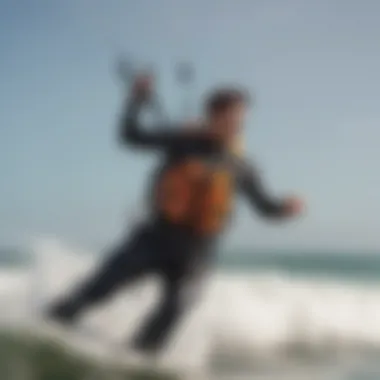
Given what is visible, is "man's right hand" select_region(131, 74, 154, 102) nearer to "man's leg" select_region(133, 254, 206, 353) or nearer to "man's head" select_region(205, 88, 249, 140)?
"man's head" select_region(205, 88, 249, 140)

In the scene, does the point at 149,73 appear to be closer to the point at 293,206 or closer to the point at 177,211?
the point at 177,211

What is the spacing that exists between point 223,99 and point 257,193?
19 centimetres

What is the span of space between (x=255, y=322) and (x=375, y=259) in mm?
266

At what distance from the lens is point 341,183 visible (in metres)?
2.06

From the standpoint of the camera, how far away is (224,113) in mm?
2004

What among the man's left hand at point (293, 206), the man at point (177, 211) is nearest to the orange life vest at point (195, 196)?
the man at point (177, 211)

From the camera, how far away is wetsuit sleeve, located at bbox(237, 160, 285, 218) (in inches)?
78.9

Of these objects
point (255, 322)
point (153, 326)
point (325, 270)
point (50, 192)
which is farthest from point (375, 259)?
point (50, 192)

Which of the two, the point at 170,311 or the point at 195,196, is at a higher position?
the point at 195,196

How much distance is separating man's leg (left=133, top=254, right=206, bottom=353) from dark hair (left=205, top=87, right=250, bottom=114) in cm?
29

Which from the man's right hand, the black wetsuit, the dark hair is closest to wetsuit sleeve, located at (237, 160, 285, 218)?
the black wetsuit

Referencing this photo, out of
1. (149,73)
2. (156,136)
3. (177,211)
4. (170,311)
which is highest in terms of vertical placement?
(149,73)

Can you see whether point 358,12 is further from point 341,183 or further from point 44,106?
point 44,106

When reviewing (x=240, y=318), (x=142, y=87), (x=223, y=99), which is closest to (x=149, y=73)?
(x=142, y=87)
